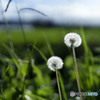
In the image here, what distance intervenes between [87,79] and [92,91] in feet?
0.56

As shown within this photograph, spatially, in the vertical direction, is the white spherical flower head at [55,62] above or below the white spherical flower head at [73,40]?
below

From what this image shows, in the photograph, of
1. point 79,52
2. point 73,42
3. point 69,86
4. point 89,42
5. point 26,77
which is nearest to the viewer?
point 73,42

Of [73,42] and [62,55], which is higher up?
[73,42]

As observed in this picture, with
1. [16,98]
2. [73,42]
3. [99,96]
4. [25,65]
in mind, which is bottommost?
[99,96]

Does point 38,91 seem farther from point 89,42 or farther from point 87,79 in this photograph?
point 89,42

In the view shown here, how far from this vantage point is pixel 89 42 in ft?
14.3

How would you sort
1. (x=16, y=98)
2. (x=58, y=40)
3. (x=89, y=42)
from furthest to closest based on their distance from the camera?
1. (x=58, y=40)
2. (x=89, y=42)
3. (x=16, y=98)

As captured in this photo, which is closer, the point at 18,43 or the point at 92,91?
the point at 92,91

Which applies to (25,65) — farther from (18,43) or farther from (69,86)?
(18,43)

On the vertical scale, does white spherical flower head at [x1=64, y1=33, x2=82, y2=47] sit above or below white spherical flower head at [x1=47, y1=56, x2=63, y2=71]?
above

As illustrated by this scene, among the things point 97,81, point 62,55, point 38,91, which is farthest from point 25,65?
point 62,55

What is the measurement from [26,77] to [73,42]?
77cm

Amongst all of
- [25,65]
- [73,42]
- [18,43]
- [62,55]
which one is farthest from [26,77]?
[18,43]

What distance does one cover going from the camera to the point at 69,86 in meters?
2.02
